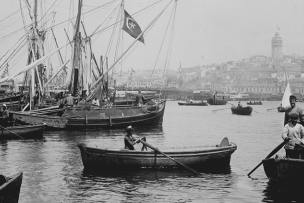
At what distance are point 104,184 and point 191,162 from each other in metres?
4.09

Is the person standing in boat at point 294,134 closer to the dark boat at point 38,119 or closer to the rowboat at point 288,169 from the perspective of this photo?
the rowboat at point 288,169

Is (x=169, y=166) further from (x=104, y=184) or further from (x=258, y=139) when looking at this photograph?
(x=258, y=139)

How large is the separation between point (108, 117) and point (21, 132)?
33.7 ft

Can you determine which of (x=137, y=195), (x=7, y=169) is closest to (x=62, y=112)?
(x=7, y=169)

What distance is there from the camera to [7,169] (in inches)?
815

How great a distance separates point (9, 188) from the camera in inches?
460

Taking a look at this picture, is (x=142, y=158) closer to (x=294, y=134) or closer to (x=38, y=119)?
(x=294, y=134)

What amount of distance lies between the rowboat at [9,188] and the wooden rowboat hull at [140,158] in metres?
7.53

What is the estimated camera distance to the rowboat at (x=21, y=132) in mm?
30284

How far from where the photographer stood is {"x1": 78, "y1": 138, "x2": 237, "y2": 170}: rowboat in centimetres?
1959

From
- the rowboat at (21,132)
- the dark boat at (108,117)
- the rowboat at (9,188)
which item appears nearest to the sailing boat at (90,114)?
the dark boat at (108,117)

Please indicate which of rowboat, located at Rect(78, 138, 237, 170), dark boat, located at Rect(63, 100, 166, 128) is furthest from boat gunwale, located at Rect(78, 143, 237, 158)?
dark boat, located at Rect(63, 100, 166, 128)

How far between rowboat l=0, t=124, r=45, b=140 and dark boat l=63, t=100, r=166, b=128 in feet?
22.8

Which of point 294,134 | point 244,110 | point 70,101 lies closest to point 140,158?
point 294,134
